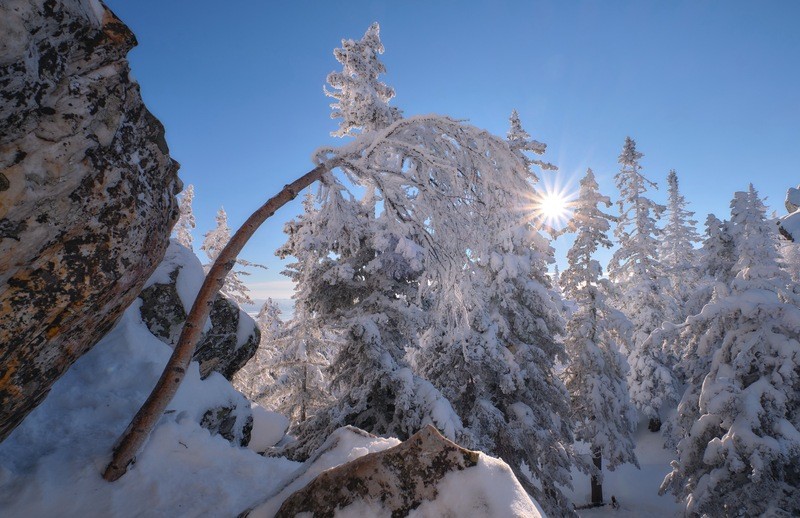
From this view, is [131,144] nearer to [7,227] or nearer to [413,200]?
[7,227]

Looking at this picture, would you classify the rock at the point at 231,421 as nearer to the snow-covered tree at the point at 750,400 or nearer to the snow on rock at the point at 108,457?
the snow on rock at the point at 108,457

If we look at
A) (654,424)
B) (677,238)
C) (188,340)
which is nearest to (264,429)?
(188,340)

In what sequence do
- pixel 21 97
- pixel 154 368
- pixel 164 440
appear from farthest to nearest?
1. pixel 154 368
2. pixel 164 440
3. pixel 21 97

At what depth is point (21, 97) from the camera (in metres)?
2.76

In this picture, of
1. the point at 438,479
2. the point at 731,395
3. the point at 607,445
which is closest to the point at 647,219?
the point at 607,445

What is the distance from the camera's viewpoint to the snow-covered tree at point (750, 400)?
1028 centimetres

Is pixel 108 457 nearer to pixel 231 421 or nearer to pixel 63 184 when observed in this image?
pixel 231 421

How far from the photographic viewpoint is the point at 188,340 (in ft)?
16.5

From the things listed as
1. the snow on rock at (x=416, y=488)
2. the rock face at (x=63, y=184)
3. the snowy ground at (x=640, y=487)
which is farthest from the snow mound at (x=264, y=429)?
the snowy ground at (x=640, y=487)

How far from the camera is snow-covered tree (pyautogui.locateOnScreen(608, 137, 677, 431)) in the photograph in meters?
24.5

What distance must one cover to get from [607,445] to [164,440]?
20.2 meters

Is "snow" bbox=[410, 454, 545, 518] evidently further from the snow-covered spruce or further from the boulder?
the boulder

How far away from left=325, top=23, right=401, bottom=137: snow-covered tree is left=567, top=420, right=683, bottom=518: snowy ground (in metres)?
21.2

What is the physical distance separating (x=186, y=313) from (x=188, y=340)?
3380 mm
